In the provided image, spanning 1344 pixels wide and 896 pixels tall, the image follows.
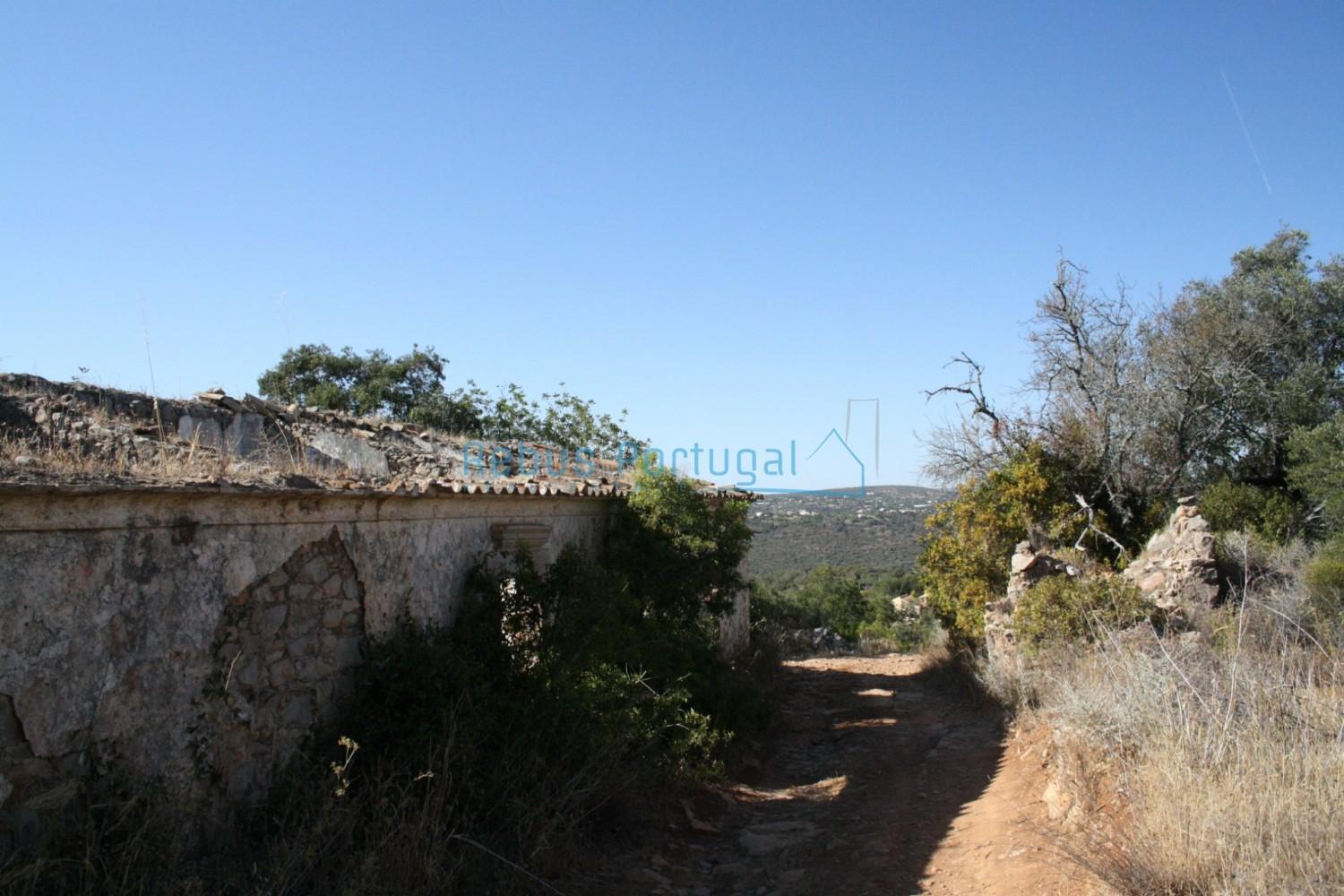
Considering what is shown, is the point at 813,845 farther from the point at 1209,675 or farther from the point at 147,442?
the point at 147,442

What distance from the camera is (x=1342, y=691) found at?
6.03 m

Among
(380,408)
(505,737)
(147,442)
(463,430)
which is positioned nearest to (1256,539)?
(505,737)

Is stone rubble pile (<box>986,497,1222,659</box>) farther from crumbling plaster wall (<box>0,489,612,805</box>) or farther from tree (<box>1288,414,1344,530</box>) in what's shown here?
crumbling plaster wall (<box>0,489,612,805</box>)

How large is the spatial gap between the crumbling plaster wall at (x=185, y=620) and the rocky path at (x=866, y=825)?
2.13 meters

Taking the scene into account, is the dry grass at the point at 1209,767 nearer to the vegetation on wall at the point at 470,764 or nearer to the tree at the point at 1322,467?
the vegetation on wall at the point at 470,764

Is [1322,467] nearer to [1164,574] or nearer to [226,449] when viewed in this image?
[1164,574]

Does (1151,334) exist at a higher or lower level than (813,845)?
higher

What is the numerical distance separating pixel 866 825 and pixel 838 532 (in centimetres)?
3806

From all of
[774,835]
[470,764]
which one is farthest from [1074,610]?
[470,764]

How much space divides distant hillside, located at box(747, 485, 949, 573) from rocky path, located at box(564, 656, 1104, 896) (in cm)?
2624

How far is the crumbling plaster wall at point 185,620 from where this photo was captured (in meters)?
4.05

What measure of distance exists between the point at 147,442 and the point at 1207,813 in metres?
7.49

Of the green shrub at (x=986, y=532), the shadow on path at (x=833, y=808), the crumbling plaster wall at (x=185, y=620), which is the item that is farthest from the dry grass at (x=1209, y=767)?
the green shrub at (x=986, y=532)

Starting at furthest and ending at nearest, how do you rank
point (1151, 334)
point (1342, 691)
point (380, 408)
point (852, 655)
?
point (380, 408)
point (852, 655)
point (1151, 334)
point (1342, 691)
